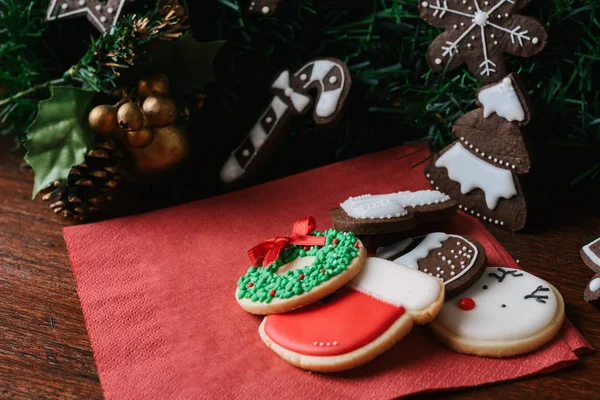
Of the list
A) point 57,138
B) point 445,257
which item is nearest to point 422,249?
point 445,257

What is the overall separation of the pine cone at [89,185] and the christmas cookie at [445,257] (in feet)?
1.48

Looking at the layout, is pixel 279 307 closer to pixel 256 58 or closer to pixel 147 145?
pixel 147 145

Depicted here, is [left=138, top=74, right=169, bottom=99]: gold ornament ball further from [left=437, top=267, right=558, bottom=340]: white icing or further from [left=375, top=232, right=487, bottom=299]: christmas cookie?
[left=437, top=267, right=558, bottom=340]: white icing

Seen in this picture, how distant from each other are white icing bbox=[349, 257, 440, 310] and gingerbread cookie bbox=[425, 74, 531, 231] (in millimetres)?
248

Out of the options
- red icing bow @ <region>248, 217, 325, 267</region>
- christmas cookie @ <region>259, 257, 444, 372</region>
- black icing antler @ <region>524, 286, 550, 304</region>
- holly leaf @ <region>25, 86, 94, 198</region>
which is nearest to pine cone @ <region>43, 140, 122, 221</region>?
holly leaf @ <region>25, 86, 94, 198</region>

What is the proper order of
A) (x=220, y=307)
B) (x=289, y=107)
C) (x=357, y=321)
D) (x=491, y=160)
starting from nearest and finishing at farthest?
(x=357, y=321) → (x=220, y=307) → (x=491, y=160) → (x=289, y=107)

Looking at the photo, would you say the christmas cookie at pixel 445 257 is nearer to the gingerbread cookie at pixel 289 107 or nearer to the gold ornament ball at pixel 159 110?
the gingerbread cookie at pixel 289 107

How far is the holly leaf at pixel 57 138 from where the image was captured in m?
1.05

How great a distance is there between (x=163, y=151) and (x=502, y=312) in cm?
59

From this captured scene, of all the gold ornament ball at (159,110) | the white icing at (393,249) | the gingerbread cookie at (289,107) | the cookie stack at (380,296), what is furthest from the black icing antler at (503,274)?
the gold ornament ball at (159,110)

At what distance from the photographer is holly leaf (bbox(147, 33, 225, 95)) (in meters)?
1.11

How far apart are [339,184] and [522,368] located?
0.48m

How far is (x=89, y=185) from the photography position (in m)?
1.11

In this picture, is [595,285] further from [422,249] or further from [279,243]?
[279,243]
